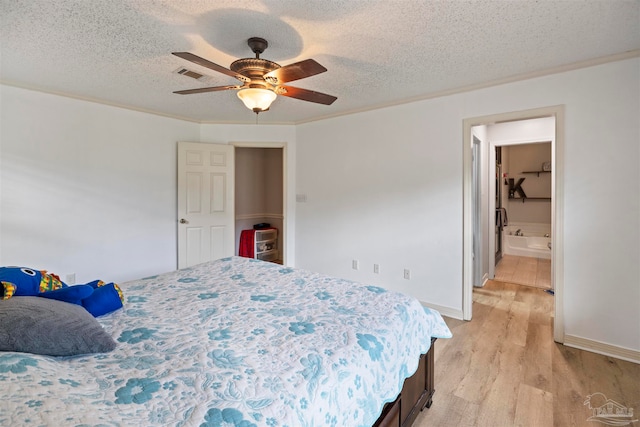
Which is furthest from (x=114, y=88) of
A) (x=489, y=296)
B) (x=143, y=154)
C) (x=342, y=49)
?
(x=489, y=296)

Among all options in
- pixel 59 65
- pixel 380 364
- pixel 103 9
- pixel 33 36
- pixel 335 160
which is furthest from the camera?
pixel 335 160

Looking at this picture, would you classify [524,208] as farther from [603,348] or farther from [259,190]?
[259,190]

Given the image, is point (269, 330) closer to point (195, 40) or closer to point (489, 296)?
point (195, 40)

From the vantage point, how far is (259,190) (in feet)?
19.6

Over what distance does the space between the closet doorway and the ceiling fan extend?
3597mm

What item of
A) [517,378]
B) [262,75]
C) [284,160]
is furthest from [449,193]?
[284,160]

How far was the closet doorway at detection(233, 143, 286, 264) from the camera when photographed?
566 centimetres

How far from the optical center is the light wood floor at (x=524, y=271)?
14.2ft

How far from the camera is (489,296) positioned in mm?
3752

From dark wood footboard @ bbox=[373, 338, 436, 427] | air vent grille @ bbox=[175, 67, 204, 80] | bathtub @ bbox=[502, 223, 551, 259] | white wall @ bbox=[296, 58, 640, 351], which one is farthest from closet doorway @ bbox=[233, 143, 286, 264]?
bathtub @ bbox=[502, 223, 551, 259]

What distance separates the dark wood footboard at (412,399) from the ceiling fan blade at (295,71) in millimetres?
1718

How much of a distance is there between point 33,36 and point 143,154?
1795 millimetres

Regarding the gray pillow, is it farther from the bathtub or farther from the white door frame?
the bathtub

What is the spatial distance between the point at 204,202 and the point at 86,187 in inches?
51.4
